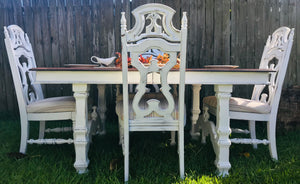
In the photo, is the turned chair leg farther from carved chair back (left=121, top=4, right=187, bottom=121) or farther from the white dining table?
carved chair back (left=121, top=4, right=187, bottom=121)

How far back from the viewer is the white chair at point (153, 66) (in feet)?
4.58

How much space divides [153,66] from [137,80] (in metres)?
0.20

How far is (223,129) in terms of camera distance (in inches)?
64.2

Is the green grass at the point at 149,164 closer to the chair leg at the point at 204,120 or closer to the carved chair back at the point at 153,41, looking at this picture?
the chair leg at the point at 204,120

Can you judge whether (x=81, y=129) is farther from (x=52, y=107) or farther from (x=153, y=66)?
(x=153, y=66)

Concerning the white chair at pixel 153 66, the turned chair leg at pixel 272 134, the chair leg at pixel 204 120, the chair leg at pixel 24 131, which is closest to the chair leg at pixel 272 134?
the turned chair leg at pixel 272 134

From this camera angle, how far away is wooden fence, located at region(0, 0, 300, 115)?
299cm

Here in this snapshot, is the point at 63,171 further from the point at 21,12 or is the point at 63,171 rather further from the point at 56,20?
the point at 21,12

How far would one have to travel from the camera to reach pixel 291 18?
2.96 meters

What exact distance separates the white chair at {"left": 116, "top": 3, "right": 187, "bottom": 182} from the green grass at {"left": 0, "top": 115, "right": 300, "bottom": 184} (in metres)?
0.20

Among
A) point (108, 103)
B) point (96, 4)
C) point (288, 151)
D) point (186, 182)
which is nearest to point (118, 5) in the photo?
point (96, 4)

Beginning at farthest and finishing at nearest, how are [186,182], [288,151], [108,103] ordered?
[108,103] → [288,151] → [186,182]

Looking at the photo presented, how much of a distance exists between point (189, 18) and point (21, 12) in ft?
7.69

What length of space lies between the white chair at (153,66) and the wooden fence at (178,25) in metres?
1.64
